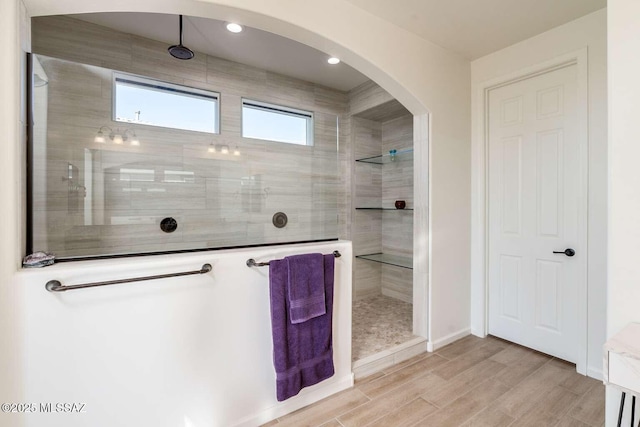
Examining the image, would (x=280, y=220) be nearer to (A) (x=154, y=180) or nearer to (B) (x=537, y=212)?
(A) (x=154, y=180)

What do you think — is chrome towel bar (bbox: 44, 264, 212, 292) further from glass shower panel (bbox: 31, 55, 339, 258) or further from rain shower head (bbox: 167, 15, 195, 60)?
rain shower head (bbox: 167, 15, 195, 60)

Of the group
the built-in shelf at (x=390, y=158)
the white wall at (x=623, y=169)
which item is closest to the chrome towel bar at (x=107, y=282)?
the white wall at (x=623, y=169)

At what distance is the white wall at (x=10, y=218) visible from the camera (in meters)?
1.13

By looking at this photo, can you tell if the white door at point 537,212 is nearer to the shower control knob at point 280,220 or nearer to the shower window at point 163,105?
the shower control knob at point 280,220

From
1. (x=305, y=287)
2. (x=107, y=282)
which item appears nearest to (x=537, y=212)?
(x=305, y=287)

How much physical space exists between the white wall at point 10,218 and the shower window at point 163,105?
0.91 metres

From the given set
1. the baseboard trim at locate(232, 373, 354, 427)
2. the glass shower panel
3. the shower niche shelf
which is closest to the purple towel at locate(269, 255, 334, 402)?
the baseboard trim at locate(232, 373, 354, 427)

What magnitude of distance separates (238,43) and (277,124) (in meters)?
0.84

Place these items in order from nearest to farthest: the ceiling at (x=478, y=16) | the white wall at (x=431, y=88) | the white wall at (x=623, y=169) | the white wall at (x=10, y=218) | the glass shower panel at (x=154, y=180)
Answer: the white wall at (x=10, y=218) < the white wall at (x=623, y=169) < the glass shower panel at (x=154, y=180) < the white wall at (x=431, y=88) < the ceiling at (x=478, y=16)

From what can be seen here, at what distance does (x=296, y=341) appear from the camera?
68.0 inches

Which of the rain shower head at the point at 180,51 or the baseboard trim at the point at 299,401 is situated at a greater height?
the rain shower head at the point at 180,51

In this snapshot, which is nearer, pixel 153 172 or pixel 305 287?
pixel 305 287

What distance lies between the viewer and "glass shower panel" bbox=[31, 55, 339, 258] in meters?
1.56

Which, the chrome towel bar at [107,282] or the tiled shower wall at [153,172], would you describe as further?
the tiled shower wall at [153,172]
